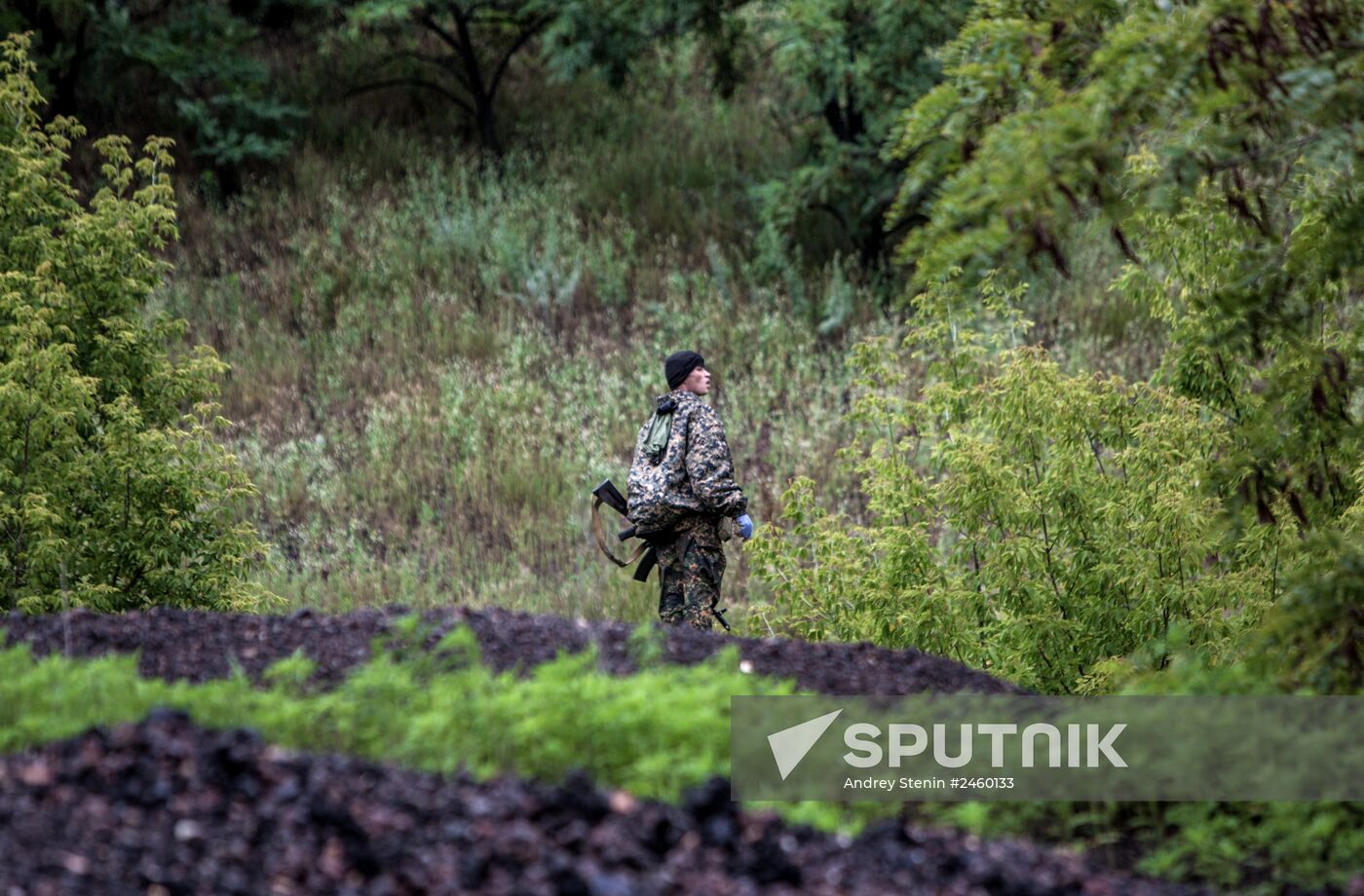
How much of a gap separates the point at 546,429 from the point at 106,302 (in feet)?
18.6

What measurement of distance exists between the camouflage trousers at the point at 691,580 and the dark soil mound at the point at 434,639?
169cm

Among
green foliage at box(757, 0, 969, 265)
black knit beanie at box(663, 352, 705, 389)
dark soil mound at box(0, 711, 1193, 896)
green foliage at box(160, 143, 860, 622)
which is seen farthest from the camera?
green foliage at box(757, 0, 969, 265)

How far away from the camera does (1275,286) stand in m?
5.53

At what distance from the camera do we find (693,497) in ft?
27.8

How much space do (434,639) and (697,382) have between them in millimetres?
3038

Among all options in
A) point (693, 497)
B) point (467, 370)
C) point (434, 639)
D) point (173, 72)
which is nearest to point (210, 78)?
point (173, 72)

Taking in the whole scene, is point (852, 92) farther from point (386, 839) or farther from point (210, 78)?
point (386, 839)

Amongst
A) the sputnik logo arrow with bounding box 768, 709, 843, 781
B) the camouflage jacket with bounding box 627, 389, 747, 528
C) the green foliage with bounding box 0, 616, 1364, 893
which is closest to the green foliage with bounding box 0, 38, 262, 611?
the camouflage jacket with bounding box 627, 389, 747, 528

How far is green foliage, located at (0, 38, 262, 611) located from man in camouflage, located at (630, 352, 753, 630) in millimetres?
2398

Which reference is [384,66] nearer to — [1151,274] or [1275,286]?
[1151,274]

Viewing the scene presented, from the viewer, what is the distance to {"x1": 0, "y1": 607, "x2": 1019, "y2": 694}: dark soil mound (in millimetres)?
5910

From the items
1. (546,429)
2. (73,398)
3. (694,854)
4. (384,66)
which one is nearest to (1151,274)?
(694,854)

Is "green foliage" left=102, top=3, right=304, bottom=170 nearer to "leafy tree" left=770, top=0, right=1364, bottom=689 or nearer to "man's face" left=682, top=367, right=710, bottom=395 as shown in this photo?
"man's face" left=682, top=367, right=710, bottom=395

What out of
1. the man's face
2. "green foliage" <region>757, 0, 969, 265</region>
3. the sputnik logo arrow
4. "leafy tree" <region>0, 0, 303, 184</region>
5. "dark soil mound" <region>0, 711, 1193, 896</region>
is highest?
"leafy tree" <region>0, 0, 303, 184</region>
